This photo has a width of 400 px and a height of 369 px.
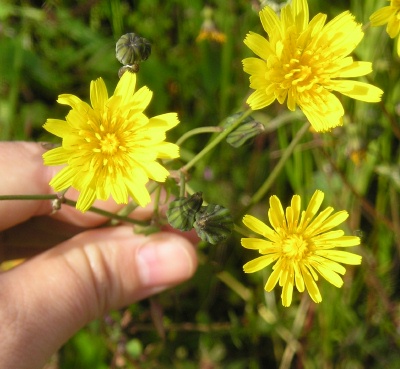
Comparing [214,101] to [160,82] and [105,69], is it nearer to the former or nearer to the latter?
[160,82]

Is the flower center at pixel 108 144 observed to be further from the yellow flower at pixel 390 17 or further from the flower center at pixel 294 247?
the yellow flower at pixel 390 17

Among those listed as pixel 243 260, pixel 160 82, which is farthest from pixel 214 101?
pixel 243 260

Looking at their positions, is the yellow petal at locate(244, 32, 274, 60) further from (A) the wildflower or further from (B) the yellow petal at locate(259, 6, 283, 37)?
(A) the wildflower

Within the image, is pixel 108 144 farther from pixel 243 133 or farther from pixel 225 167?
pixel 225 167

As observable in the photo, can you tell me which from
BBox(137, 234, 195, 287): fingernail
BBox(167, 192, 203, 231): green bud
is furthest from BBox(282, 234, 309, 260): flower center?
BBox(137, 234, 195, 287): fingernail

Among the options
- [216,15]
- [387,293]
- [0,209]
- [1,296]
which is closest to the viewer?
[1,296]

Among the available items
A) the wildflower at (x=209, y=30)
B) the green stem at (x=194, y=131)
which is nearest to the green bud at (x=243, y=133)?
the green stem at (x=194, y=131)

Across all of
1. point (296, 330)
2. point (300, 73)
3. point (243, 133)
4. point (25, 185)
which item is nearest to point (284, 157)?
point (243, 133)
